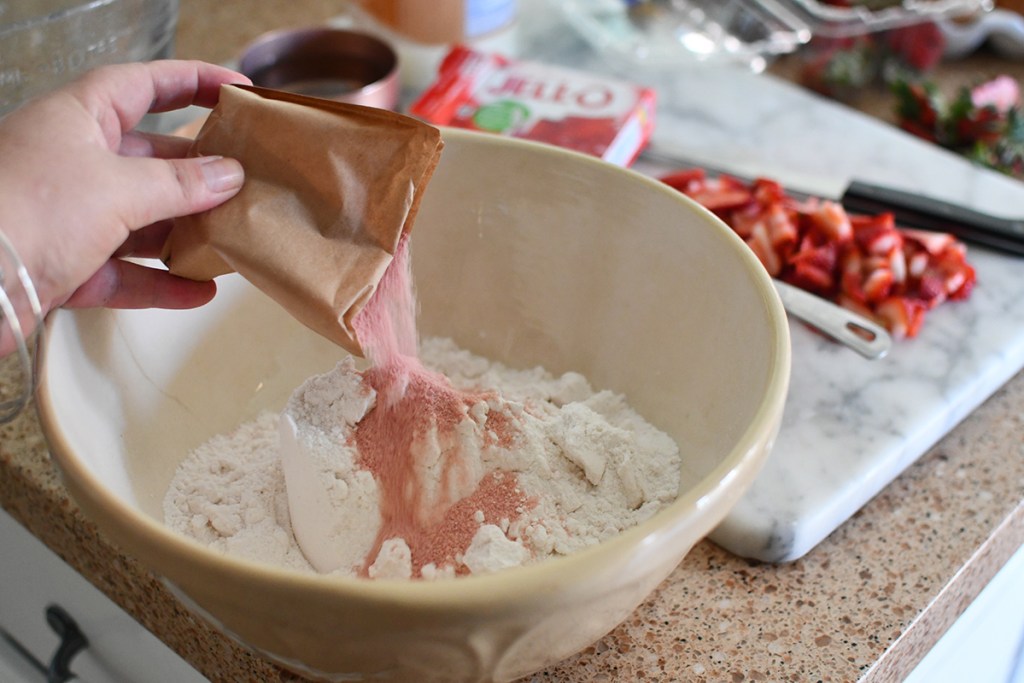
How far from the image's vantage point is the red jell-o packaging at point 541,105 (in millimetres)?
1023

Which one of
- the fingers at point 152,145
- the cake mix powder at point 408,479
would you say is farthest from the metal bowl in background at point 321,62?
the cake mix powder at point 408,479

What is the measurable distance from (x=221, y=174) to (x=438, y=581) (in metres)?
0.30

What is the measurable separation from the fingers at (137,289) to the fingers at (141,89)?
83 mm

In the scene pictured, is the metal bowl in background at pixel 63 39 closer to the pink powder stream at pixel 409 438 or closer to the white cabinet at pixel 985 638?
the pink powder stream at pixel 409 438

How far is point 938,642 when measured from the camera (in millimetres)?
712

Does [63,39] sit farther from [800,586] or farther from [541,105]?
[800,586]

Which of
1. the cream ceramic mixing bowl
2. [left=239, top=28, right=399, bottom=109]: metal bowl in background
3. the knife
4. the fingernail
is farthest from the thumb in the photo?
the knife

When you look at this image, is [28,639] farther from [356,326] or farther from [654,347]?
[654,347]

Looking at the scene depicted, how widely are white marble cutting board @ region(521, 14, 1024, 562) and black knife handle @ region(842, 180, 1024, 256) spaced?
0.06ft

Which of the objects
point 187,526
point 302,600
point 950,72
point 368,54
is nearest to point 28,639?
point 187,526

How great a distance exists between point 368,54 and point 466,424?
66cm

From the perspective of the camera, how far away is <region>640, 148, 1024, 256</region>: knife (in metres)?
0.96

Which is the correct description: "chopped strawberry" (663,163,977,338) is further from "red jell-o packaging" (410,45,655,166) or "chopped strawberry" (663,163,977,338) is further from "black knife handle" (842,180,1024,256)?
"red jell-o packaging" (410,45,655,166)

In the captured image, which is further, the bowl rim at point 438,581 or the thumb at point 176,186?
the thumb at point 176,186
